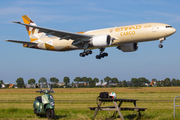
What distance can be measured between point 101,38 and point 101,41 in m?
0.40

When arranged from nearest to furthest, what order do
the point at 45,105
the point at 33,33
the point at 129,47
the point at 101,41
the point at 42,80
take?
1. the point at 45,105
2. the point at 42,80
3. the point at 101,41
4. the point at 129,47
5. the point at 33,33

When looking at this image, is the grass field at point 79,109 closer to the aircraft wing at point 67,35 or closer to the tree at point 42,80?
the tree at point 42,80

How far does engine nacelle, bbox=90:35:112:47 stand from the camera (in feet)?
102

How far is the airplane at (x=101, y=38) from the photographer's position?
2958cm

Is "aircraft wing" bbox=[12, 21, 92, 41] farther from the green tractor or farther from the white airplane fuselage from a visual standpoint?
the green tractor

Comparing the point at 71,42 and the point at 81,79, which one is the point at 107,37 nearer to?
the point at 71,42

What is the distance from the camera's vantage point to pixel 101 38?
103 ft

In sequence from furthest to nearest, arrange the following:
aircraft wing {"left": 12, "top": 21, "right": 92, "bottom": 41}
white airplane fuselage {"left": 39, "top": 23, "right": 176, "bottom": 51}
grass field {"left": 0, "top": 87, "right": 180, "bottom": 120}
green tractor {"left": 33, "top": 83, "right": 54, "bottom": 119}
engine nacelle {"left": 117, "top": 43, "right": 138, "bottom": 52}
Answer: engine nacelle {"left": 117, "top": 43, "right": 138, "bottom": 52} → aircraft wing {"left": 12, "top": 21, "right": 92, "bottom": 41} → white airplane fuselage {"left": 39, "top": 23, "right": 176, "bottom": 51} → grass field {"left": 0, "top": 87, "right": 180, "bottom": 120} → green tractor {"left": 33, "top": 83, "right": 54, "bottom": 119}

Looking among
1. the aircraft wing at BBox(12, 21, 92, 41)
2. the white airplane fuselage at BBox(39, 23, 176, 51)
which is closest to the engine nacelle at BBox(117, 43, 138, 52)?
the white airplane fuselage at BBox(39, 23, 176, 51)

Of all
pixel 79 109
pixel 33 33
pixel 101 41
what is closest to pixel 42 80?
pixel 79 109

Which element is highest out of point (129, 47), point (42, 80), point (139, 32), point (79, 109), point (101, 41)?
point (139, 32)

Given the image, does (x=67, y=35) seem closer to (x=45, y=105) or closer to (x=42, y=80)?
(x=42, y=80)

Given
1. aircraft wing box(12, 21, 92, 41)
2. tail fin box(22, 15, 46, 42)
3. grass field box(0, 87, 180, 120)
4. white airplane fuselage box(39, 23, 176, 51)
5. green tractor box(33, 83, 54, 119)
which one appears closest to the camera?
green tractor box(33, 83, 54, 119)

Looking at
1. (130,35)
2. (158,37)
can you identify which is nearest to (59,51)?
(130,35)
